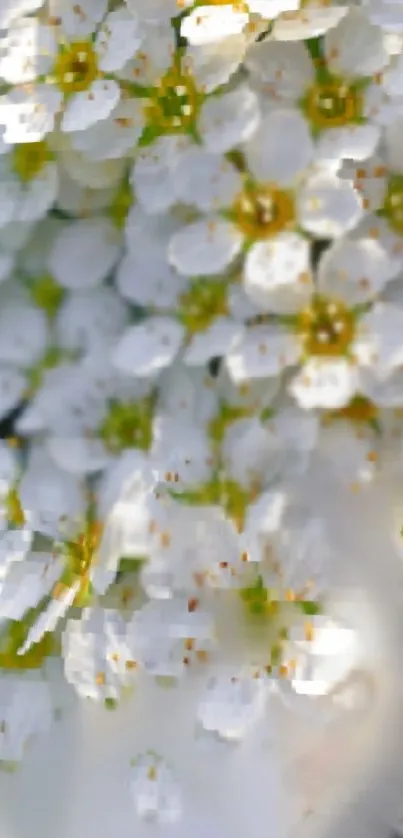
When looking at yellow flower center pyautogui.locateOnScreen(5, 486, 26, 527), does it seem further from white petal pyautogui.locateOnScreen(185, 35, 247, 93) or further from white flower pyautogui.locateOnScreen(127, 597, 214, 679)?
white petal pyautogui.locateOnScreen(185, 35, 247, 93)

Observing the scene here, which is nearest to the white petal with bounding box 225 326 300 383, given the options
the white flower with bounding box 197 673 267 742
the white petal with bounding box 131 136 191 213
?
the white petal with bounding box 131 136 191 213

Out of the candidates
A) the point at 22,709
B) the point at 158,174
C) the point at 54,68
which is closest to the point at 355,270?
the point at 158,174

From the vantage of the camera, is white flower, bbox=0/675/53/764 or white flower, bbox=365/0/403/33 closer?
white flower, bbox=365/0/403/33

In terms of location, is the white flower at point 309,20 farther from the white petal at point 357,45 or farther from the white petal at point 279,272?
the white petal at point 279,272

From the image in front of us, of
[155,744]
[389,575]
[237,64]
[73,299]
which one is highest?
[237,64]

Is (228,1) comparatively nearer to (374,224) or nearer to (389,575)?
(374,224)

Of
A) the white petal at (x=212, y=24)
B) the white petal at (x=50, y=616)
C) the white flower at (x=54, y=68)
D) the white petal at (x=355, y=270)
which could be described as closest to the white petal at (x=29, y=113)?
the white flower at (x=54, y=68)


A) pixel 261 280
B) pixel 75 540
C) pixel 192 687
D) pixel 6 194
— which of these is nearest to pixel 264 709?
pixel 192 687

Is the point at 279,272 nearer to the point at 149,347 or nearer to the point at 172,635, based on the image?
the point at 149,347
